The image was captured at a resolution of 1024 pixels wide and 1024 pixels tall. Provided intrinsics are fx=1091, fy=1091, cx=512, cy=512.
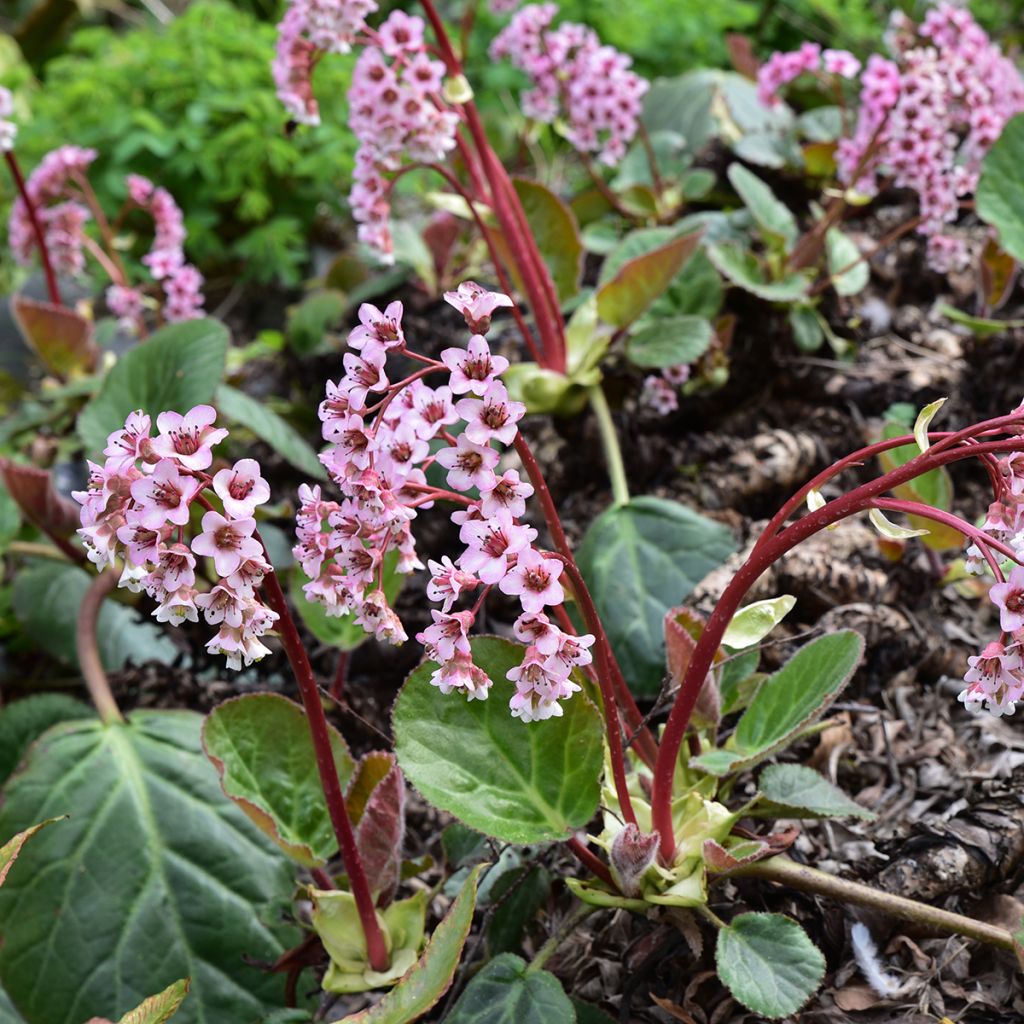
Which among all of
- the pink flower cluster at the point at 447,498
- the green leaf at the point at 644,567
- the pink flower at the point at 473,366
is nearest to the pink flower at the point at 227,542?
the pink flower cluster at the point at 447,498

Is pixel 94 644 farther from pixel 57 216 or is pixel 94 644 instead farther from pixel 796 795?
pixel 57 216

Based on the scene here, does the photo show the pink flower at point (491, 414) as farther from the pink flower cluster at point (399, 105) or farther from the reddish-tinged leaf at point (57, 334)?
the reddish-tinged leaf at point (57, 334)

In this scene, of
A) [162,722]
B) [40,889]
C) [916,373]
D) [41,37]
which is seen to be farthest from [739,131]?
[41,37]

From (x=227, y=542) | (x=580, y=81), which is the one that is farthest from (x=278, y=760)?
(x=580, y=81)

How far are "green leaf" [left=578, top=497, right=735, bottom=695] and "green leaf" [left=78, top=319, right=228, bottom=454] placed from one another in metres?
0.67

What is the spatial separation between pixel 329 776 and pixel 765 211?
158cm

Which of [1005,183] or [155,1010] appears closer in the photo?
[155,1010]

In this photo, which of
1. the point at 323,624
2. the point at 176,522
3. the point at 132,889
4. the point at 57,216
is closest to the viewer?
the point at 176,522

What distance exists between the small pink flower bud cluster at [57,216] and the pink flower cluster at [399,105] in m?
1.03

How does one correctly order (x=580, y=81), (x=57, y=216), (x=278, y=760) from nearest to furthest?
(x=278, y=760), (x=580, y=81), (x=57, y=216)

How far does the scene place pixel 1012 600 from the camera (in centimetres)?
89

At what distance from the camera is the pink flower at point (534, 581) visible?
939 millimetres

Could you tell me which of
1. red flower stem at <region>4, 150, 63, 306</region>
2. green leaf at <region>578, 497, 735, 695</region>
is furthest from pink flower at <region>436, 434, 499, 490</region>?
red flower stem at <region>4, 150, 63, 306</region>

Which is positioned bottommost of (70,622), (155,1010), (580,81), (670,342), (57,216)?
(70,622)
